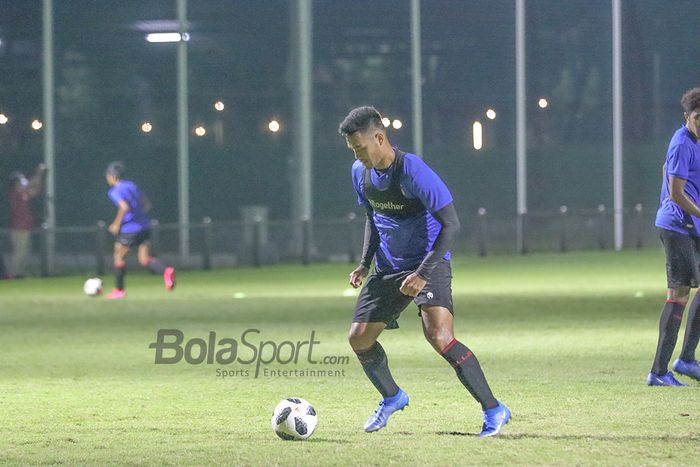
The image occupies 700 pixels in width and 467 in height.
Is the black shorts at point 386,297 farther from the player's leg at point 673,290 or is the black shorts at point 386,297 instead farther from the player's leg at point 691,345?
the player's leg at point 691,345

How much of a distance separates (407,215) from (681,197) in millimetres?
2633

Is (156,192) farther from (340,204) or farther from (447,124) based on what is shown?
(447,124)

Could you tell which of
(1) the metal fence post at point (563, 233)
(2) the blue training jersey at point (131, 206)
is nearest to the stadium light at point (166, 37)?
(1) the metal fence post at point (563, 233)

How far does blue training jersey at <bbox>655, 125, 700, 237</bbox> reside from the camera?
35.1 feet

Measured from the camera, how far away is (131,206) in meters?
22.0

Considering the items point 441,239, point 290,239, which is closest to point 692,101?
point 441,239

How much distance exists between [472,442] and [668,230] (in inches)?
123

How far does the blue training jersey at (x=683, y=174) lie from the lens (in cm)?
1069

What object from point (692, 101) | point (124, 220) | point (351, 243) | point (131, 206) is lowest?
point (351, 243)

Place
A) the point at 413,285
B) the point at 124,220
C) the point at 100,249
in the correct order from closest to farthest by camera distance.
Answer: the point at 413,285 < the point at 124,220 < the point at 100,249

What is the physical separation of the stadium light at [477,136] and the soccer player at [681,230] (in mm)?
27698

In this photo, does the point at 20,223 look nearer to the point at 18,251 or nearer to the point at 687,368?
the point at 18,251

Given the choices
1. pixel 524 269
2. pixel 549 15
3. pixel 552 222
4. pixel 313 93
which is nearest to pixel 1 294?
pixel 524 269

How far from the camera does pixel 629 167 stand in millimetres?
40844
